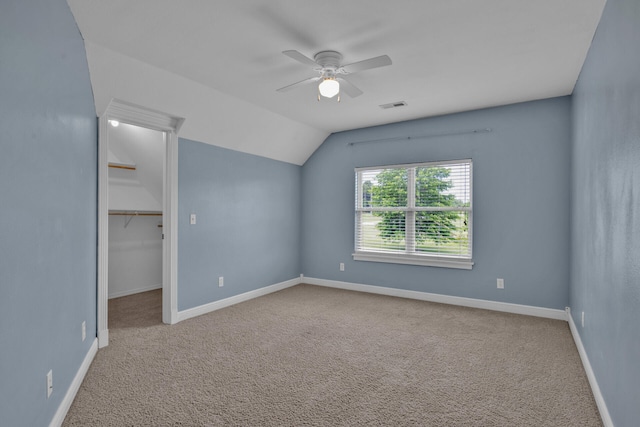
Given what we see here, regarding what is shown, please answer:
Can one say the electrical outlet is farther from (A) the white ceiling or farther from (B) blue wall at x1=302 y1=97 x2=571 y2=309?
(B) blue wall at x1=302 y1=97 x2=571 y2=309

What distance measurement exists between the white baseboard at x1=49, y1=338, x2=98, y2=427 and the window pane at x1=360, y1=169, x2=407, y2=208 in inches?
149

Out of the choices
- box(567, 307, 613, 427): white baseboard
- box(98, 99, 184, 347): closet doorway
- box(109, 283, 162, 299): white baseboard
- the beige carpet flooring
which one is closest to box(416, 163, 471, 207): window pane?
the beige carpet flooring

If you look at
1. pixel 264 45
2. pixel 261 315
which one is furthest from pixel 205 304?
pixel 264 45

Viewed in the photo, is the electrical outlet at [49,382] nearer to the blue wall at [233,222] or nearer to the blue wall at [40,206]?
the blue wall at [40,206]

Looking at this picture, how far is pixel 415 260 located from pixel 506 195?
1.41 meters

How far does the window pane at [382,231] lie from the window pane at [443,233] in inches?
10.5

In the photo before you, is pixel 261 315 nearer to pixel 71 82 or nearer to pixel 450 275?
pixel 450 275

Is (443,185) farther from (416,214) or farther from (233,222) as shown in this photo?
(233,222)

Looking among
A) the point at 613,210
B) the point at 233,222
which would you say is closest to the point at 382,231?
the point at 233,222

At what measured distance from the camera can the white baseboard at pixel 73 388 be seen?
1.97 m

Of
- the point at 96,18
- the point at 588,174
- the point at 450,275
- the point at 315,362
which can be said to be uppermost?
the point at 96,18

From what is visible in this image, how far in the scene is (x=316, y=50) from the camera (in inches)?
111

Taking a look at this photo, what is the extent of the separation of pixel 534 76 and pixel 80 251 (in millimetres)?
4163

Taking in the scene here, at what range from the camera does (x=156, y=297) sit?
16.3 ft
